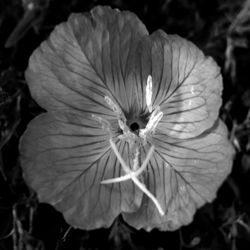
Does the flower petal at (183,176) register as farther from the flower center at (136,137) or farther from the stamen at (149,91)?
the stamen at (149,91)

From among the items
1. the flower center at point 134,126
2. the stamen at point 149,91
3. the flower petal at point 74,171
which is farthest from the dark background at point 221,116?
the stamen at point 149,91

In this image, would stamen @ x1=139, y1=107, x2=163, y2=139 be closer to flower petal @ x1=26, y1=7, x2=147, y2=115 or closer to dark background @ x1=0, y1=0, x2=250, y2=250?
flower petal @ x1=26, y1=7, x2=147, y2=115

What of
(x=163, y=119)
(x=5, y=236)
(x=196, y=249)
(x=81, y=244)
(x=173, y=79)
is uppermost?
(x=173, y=79)

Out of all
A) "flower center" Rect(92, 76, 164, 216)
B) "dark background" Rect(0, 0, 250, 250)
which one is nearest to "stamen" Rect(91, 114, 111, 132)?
"flower center" Rect(92, 76, 164, 216)

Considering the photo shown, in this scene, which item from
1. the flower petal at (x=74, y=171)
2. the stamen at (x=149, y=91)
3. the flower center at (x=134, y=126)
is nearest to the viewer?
the flower petal at (x=74, y=171)

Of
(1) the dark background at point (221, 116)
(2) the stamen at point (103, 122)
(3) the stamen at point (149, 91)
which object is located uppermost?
(3) the stamen at point (149, 91)

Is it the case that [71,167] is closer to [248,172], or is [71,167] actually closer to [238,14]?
[248,172]

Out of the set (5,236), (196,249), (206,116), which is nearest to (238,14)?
(206,116)

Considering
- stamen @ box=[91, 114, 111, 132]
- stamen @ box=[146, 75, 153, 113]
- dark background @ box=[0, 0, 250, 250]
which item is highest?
stamen @ box=[146, 75, 153, 113]
